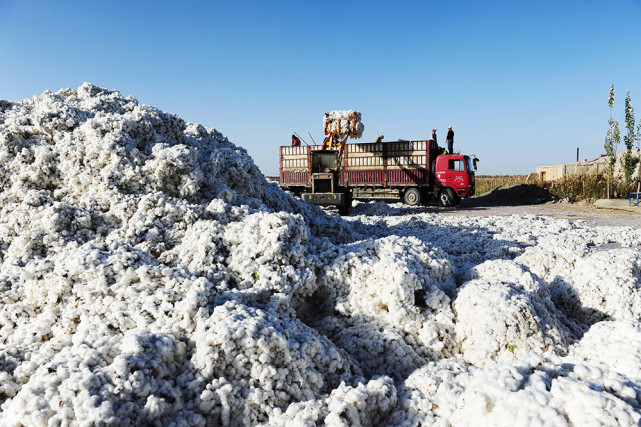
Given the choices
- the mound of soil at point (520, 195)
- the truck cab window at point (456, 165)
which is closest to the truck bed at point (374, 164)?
the truck cab window at point (456, 165)

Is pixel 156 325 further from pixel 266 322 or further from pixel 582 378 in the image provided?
pixel 582 378

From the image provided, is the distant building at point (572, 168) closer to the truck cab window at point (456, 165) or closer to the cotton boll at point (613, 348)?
the truck cab window at point (456, 165)

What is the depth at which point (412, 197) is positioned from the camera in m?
16.3

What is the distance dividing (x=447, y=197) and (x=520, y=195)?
20.9 feet

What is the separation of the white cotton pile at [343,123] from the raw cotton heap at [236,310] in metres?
11.2

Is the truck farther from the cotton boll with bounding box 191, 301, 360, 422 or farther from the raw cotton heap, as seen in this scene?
the cotton boll with bounding box 191, 301, 360, 422

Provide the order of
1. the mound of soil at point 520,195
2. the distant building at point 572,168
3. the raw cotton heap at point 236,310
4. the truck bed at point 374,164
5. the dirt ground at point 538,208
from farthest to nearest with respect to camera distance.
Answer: the distant building at point 572,168 → the mound of soil at point 520,195 → the truck bed at point 374,164 → the dirt ground at point 538,208 → the raw cotton heap at point 236,310

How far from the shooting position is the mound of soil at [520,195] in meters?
18.1

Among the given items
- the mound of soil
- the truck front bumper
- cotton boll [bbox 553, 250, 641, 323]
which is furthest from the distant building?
cotton boll [bbox 553, 250, 641, 323]

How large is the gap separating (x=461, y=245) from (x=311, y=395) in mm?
4783

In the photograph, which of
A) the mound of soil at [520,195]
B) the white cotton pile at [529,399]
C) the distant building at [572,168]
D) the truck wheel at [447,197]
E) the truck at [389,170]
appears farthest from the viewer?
the distant building at [572,168]

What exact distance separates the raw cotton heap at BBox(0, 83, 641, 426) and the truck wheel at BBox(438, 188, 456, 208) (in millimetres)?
11056

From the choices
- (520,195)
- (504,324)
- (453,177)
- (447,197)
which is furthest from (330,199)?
(520,195)

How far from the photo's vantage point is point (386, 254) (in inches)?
139
